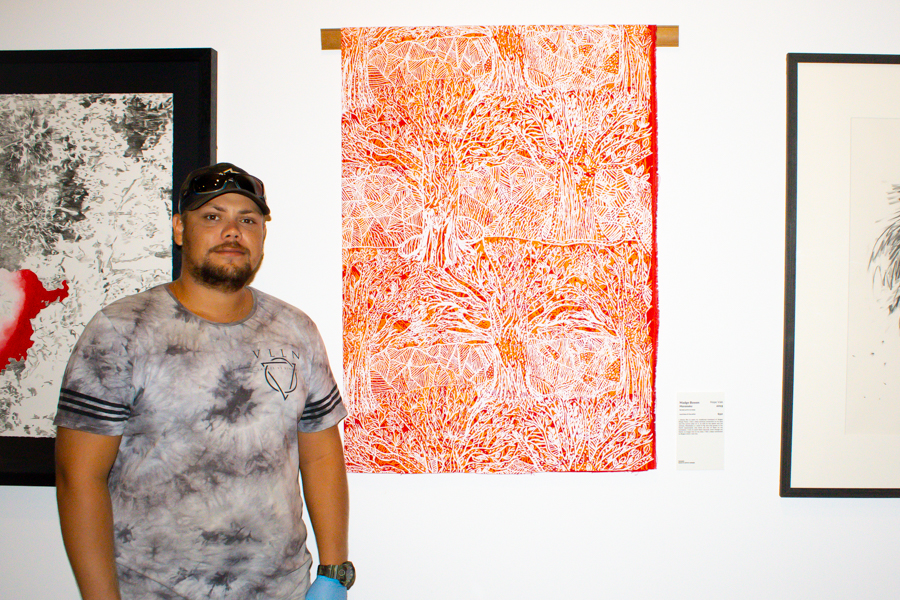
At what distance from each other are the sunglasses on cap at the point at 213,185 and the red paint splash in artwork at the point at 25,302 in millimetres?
540

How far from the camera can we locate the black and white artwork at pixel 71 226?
1.38 metres

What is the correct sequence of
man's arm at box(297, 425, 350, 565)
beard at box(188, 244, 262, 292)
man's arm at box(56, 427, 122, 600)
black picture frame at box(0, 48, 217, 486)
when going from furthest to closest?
black picture frame at box(0, 48, 217, 486)
man's arm at box(297, 425, 350, 565)
beard at box(188, 244, 262, 292)
man's arm at box(56, 427, 122, 600)

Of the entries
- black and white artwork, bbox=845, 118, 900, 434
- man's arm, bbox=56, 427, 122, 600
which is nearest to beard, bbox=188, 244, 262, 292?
man's arm, bbox=56, 427, 122, 600

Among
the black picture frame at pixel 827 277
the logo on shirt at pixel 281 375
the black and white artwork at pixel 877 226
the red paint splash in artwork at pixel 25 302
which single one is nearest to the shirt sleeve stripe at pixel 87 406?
the logo on shirt at pixel 281 375

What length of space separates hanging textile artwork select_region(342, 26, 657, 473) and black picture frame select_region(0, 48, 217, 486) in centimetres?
38

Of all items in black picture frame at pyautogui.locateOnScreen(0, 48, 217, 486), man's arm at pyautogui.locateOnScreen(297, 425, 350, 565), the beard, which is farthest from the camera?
black picture frame at pyautogui.locateOnScreen(0, 48, 217, 486)

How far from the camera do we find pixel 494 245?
4.50ft

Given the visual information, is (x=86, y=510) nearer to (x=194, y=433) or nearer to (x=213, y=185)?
(x=194, y=433)

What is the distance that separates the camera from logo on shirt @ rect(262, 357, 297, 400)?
1.14 metres

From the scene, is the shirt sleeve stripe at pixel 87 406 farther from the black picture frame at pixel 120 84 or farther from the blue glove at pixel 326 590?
the blue glove at pixel 326 590

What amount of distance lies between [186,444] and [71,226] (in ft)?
2.54

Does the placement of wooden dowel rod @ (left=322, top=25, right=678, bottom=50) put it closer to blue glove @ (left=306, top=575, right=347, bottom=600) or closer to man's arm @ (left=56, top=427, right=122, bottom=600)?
Result: man's arm @ (left=56, top=427, right=122, bottom=600)

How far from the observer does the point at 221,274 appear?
113 centimetres

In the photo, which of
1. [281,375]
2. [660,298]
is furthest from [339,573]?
[660,298]
